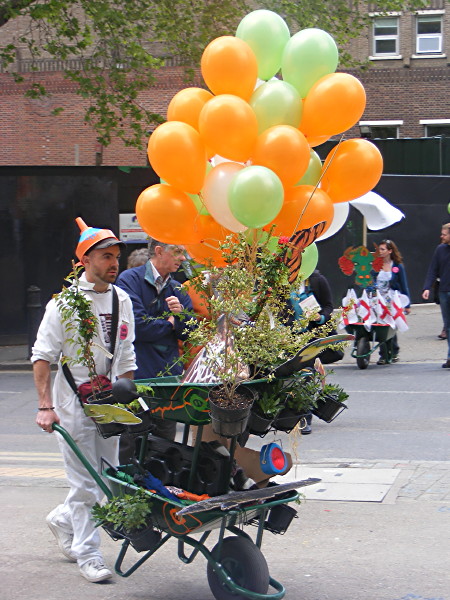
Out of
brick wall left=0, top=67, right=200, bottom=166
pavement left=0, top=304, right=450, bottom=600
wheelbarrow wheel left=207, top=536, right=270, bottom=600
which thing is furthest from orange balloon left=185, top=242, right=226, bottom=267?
brick wall left=0, top=67, right=200, bottom=166

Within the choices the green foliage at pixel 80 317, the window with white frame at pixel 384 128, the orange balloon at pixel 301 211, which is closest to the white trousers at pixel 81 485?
the green foliage at pixel 80 317

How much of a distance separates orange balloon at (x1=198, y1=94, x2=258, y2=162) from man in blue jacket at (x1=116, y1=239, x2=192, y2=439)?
138 centimetres

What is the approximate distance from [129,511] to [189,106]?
2526mm

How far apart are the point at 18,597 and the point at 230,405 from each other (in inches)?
68.5

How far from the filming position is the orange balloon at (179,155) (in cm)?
538

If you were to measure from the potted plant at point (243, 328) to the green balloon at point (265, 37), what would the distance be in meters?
1.76

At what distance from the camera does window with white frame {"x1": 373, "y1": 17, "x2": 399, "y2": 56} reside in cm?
2911

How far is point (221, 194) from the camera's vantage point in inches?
215

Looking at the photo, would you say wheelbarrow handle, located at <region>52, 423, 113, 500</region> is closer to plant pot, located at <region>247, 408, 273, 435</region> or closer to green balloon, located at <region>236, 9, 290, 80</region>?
plant pot, located at <region>247, 408, 273, 435</region>

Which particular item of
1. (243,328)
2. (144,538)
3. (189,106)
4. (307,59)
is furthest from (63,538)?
(307,59)

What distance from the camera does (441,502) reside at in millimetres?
6508

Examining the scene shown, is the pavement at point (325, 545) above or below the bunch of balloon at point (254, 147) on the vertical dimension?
below

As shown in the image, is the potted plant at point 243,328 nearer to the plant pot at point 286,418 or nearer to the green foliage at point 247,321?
the green foliage at point 247,321

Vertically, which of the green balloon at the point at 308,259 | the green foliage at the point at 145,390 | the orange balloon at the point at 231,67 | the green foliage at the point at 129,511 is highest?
the orange balloon at the point at 231,67
